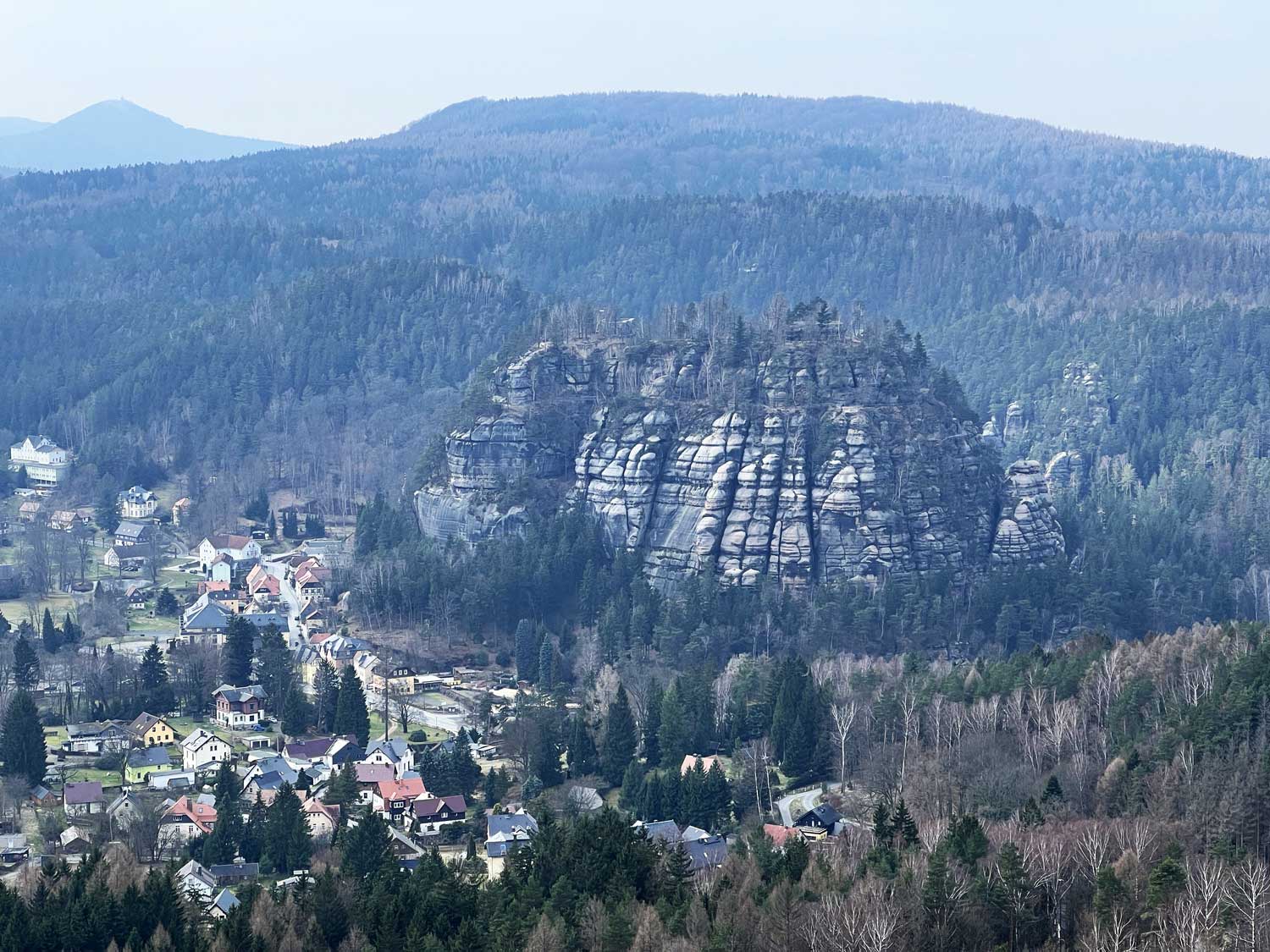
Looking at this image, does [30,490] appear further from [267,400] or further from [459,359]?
[459,359]

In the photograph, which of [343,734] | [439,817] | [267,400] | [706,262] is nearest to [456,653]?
[343,734]

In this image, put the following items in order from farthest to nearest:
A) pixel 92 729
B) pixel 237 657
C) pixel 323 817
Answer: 1. pixel 237 657
2. pixel 92 729
3. pixel 323 817

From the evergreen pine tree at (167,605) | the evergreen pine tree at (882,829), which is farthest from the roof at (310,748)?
the evergreen pine tree at (167,605)

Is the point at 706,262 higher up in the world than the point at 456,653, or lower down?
higher up

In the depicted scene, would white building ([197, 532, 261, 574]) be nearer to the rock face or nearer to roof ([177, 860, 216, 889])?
the rock face

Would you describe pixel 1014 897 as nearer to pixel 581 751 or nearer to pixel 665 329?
pixel 581 751

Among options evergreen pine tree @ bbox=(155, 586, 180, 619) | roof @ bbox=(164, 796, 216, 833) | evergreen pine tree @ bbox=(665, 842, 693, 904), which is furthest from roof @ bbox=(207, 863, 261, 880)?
evergreen pine tree @ bbox=(155, 586, 180, 619)

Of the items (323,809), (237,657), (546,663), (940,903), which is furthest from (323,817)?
(940,903)

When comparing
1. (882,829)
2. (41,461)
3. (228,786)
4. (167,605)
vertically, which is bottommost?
(167,605)
